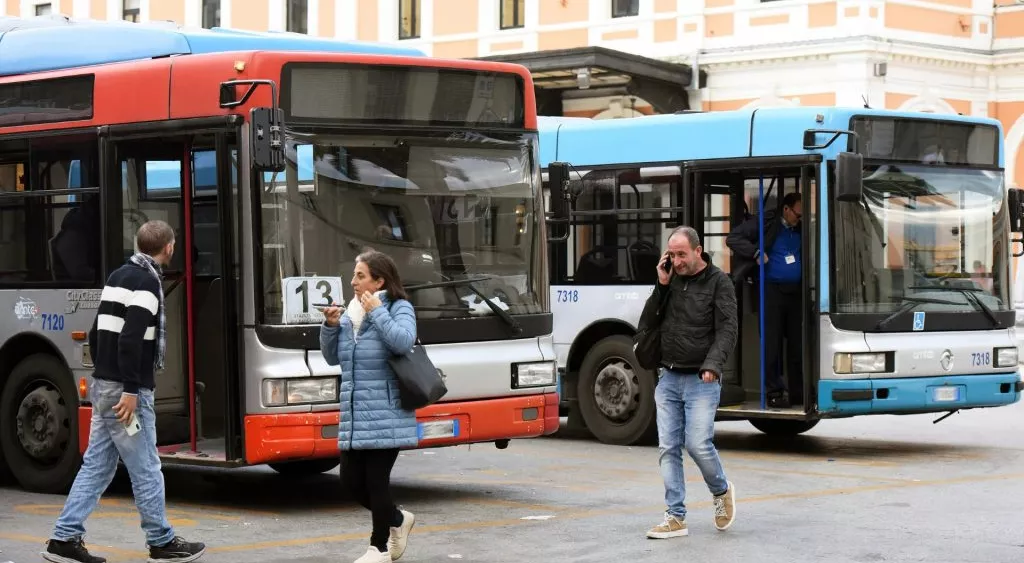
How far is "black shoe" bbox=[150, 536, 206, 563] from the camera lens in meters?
8.84

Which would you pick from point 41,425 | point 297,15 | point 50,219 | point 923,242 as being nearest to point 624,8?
point 297,15

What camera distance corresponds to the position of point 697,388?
32.3 feet

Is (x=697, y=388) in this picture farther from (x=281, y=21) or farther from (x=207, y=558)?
(x=281, y=21)

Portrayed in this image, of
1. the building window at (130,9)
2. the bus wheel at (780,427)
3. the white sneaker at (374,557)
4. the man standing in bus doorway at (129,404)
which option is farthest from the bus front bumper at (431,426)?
the building window at (130,9)

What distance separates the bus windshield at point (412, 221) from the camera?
1065 centimetres

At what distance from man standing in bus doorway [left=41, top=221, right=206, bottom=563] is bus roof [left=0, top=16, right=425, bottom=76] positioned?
3.09m

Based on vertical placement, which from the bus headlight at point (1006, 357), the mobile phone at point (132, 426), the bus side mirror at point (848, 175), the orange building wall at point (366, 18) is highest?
the orange building wall at point (366, 18)

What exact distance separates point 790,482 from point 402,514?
4.31 metres

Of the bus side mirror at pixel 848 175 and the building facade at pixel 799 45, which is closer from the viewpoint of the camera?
the bus side mirror at pixel 848 175

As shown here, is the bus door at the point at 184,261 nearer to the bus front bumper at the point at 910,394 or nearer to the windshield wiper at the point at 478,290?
the windshield wiper at the point at 478,290

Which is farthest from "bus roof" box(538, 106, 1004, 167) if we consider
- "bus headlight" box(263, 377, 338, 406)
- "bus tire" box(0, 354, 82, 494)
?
"bus tire" box(0, 354, 82, 494)

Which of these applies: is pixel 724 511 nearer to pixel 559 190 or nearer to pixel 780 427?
pixel 559 190

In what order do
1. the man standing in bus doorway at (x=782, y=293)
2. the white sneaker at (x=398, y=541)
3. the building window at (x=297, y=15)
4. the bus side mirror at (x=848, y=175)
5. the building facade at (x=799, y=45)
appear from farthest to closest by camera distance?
the building window at (x=297, y=15) < the building facade at (x=799, y=45) < the man standing in bus doorway at (x=782, y=293) < the bus side mirror at (x=848, y=175) < the white sneaker at (x=398, y=541)

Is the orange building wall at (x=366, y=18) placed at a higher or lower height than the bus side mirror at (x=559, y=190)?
higher
